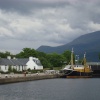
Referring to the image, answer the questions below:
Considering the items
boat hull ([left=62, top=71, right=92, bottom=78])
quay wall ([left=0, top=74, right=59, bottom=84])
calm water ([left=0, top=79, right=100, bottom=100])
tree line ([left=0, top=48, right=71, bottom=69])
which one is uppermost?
tree line ([left=0, top=48, right=71, bottom=69])

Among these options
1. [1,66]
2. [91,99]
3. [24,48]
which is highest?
[24,48]

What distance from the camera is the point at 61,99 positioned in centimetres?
5478

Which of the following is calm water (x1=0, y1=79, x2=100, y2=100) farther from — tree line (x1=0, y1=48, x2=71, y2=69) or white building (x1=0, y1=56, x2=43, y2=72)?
tree line (x1=0, y1=48, x2=71, y2=69)

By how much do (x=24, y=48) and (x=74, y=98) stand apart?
131 meters

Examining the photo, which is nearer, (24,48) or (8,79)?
(8,79)

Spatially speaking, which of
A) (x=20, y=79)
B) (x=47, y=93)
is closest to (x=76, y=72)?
(x=20, y=79)

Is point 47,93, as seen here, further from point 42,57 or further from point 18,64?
point 42,57

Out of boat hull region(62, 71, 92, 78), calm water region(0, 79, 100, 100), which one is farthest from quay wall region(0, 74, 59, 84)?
boat hull region(62, 71, 92, 78)

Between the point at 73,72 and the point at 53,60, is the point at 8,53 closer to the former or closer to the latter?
the point at 53,60

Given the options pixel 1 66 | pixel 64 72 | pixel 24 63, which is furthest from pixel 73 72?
pixel 1 66

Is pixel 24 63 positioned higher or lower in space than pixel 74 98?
higher

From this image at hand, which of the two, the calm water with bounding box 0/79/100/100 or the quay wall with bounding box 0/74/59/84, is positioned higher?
the quay wall with bounding box 0/74/59/84

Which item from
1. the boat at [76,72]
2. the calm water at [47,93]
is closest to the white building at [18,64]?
the boat at [76,72]

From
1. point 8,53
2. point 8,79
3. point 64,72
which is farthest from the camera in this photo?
point 8,53
